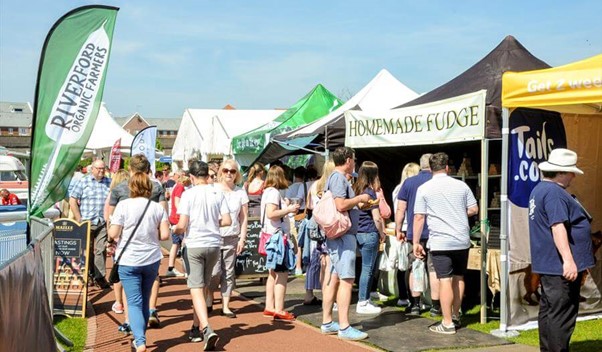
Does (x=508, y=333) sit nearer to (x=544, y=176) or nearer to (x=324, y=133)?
(x=544, y=176)

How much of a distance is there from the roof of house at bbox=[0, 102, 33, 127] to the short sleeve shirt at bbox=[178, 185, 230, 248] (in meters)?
113

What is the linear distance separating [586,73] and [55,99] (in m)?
5.01

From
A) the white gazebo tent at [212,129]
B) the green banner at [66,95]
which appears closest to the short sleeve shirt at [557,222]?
the green banner at [66,95]

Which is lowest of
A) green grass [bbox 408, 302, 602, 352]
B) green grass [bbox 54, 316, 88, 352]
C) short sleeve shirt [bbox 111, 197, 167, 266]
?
green grass [bbox 54, 316, 88, 352]

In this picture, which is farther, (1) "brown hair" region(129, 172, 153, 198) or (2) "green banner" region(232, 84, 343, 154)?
(2) "green banner" region(232, 84, 343, 154)

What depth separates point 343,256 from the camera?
25.3 ft

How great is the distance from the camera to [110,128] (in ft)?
97.7

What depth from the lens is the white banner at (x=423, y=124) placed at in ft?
28.0

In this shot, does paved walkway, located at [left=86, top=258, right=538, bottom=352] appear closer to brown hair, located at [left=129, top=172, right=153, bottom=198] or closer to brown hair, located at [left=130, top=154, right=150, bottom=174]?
brown hair, located at [left=129, top=172, right=153, bottom=198]

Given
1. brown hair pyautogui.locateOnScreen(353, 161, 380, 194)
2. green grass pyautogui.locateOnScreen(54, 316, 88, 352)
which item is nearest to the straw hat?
brown hair pyautogui.locateOnScreen(353, 161, 380, 194)

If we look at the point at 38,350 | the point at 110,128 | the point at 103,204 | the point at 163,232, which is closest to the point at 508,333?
the point at 163,232

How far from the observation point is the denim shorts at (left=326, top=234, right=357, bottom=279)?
7691 millimetres

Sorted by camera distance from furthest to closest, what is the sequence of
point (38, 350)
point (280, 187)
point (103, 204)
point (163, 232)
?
1. point (103, 204)
2. point (280, 187)
3. point (163, 232)
4. point (38, 350)

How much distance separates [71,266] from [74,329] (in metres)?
1.29
